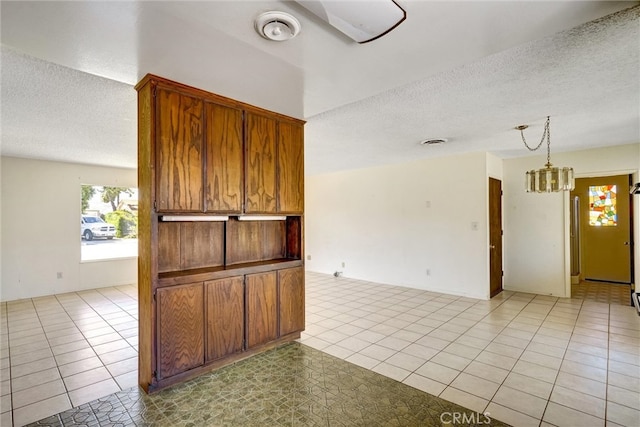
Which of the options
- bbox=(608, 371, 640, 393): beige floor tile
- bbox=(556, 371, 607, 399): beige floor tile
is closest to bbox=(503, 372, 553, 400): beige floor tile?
bbox=(556, 371, 607, 399): beige floor tile

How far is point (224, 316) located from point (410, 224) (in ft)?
14.4

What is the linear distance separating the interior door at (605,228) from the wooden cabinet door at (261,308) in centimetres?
Answer: 741

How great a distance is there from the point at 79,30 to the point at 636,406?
454 cm

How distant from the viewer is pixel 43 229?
223 inches

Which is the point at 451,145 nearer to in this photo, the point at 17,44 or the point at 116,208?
the point at 17,44

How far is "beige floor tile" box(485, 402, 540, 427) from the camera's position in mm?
2074

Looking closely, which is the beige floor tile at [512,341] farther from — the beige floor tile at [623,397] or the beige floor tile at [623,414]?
the beige floor tile at [623,414]

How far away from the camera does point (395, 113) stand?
3314mm

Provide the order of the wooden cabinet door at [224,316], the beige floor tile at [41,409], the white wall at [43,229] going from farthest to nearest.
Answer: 1. the white wall at [43,229]
2. the wooden cabinet door at [224,316]
3. the beige floor tile at [41,409]

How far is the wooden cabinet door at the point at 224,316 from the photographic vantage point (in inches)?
108

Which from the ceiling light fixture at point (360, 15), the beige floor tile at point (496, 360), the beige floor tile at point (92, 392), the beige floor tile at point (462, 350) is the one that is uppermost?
the ceiling light fixture at point (360, 15)

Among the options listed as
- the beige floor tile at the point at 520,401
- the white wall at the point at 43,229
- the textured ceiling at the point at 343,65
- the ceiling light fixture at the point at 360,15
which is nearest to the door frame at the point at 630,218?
the textured ceiling at the point at 343,65

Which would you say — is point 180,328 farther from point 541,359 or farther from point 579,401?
point 541,359

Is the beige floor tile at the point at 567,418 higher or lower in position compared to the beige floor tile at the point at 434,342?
higher
